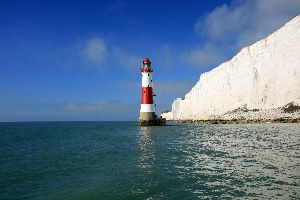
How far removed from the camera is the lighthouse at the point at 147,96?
5575 cm

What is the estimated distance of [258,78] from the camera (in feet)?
269

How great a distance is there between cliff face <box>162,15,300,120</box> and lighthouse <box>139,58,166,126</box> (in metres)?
29.5

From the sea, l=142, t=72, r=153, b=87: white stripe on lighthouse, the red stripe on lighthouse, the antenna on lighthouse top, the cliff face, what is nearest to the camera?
the sea

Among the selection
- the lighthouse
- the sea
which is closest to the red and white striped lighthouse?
the lighthouse

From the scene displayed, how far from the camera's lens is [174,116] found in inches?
4727

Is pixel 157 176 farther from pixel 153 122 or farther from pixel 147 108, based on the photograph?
pixel 153 122

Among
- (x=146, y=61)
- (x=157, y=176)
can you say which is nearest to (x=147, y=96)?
(x=146, y=61)

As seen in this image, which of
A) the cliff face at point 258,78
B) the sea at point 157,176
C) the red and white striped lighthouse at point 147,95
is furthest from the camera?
the cliff face at point 258,78

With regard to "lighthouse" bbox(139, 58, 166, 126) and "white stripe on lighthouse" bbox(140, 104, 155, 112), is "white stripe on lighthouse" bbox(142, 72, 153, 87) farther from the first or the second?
"white stripe on lighthouse" bbox(140, 104, 155, 112)

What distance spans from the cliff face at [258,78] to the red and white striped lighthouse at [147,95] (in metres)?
29.7

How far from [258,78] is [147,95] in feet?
119

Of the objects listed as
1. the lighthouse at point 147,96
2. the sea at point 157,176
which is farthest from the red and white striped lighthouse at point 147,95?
the sea at point 157,176

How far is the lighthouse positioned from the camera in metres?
55.8

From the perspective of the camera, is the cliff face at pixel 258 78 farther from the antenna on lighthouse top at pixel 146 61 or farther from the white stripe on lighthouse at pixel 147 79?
the antenna on lighthouse top at pixel 146 61
